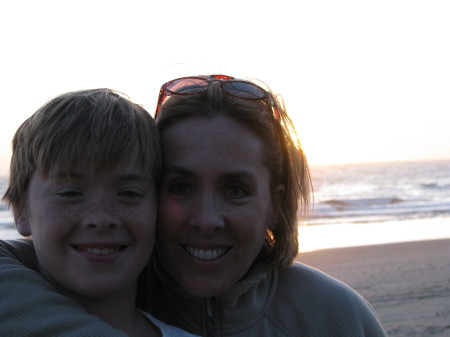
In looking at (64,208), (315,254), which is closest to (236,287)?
(64,208)

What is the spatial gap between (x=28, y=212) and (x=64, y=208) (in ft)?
0.86

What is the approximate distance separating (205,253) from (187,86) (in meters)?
0.86

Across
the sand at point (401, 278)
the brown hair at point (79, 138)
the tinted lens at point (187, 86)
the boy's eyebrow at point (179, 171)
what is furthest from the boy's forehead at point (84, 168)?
the sand at point (401, 278)

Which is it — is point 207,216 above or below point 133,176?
below

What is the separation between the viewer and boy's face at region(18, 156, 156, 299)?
1.81 metres

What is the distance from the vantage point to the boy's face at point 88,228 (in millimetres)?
1806

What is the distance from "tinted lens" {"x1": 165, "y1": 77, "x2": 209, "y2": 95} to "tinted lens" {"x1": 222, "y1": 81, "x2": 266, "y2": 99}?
4.7 inches

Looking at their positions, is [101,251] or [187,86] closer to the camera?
[101,251]

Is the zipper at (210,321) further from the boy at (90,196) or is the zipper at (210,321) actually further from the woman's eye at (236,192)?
the woman's eye at (236,192)

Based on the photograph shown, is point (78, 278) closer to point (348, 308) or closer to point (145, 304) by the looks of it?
point (145, 304)

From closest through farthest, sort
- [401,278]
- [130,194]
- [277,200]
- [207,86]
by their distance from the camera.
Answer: [130,194] < [207,86] < [277,200] < [401,278]

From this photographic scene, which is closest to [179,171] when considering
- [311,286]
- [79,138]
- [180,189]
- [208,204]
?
[180,189]

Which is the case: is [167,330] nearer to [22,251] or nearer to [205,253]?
[205,253]

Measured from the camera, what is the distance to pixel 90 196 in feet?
5.96
